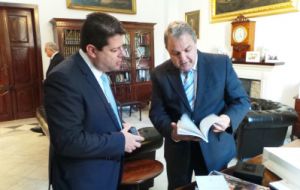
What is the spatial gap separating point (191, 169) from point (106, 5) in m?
5.03

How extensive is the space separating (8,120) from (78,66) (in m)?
4.84

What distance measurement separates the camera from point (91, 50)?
109 cm

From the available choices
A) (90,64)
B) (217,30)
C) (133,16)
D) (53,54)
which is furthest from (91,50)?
(133,16)

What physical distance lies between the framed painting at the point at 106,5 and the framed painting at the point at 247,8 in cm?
191

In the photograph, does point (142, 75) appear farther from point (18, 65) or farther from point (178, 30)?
point (178, 30)

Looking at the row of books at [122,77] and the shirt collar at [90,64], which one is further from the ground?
the shirt collar at [90,64]

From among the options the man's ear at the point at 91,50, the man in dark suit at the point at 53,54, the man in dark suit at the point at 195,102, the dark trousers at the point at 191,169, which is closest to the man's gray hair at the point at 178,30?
the man in dark suit at the point at 195,102

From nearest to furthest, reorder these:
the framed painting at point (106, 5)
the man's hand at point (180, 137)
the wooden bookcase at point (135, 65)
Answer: the man's hand at point (180, 137) → the framed painting at point (106, 5) → the wooden bookcase at point (135, 65)

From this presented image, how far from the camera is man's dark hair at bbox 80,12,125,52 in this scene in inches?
41.3

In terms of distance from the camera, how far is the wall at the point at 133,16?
16.6 ft

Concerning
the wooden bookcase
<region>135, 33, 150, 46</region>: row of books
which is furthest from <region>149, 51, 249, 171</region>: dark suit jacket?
<region>135, 33, 150, 46</region>: row of books

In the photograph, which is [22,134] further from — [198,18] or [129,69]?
[198,18]

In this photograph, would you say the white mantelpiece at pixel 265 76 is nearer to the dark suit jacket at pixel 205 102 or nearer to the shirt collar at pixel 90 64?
the dark suit jacket at pixel 205 102

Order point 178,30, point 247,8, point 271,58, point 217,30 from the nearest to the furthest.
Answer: point 178,30
point 271,58
point 247,8
point 217,30
